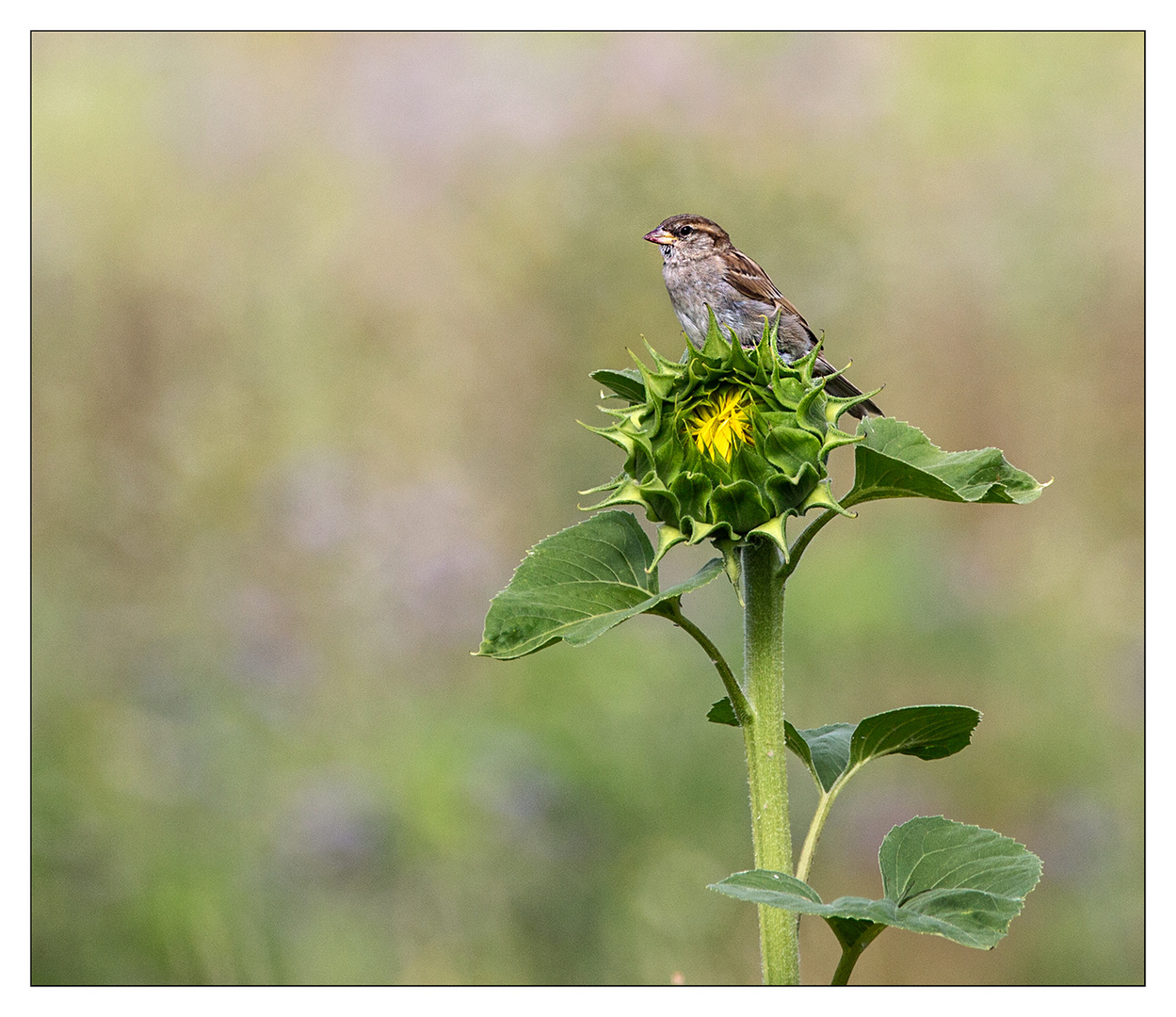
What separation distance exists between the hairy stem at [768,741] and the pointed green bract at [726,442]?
0.07 metres

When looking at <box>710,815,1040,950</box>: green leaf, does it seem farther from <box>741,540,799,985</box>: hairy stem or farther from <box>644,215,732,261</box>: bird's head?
<box>644,215,732,261</box>: bird's head

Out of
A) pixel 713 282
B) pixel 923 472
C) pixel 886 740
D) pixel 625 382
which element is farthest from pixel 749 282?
pixel 923 472

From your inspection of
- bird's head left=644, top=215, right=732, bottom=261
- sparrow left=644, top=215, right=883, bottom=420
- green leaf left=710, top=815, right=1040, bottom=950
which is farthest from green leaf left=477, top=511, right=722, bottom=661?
bird's head left=644, top=215, right=732, bottom=261

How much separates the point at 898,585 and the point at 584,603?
12.2 feet

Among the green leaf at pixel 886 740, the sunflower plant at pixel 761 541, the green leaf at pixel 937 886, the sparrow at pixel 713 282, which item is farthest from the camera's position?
the sparrow at pixel 713 282

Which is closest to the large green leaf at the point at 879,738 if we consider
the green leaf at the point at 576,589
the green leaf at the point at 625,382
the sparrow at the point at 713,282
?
the green leaf at the point at 576,589

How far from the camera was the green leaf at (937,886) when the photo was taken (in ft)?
3.62

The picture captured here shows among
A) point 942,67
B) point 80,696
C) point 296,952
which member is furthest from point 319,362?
point 942,67

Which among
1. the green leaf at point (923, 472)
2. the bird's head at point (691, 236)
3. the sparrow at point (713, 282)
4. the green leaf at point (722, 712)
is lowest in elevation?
the green leaf at point (722, 712)

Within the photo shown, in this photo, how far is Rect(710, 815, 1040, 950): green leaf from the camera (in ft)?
3.62

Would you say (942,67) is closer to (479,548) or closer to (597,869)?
(479,548)

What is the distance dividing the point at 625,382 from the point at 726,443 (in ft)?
0.72

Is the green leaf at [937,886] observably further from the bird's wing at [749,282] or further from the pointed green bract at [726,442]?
the bird's wing at [749,282]

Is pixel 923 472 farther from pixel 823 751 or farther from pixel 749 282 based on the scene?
pixel 749 282
